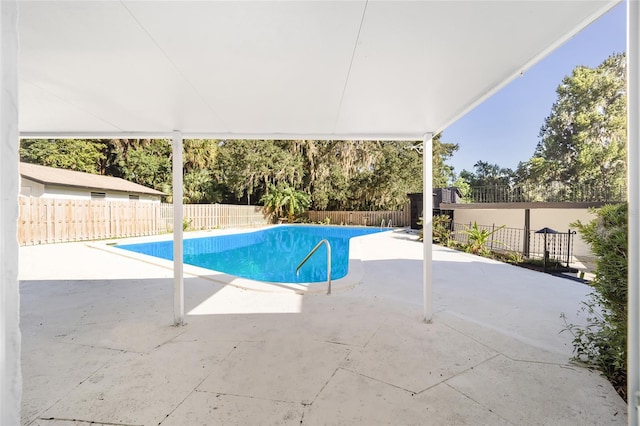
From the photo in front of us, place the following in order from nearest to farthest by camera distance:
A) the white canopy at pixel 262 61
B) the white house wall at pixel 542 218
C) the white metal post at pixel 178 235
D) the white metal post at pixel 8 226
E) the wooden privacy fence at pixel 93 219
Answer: the white metal post at pixel 8 226 → the white canopy at pixel 262 61 → the white metal post at pixel 178 235 → the white house wall at pixel 542 218 → the wooden privacy fence at pixel 93 219

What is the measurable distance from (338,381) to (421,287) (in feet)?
9.71

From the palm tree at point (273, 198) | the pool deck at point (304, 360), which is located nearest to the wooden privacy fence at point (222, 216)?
the palm tree at point (273, 198)

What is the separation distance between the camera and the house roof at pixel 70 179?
35.9 ft

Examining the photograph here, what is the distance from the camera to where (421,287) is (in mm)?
4625

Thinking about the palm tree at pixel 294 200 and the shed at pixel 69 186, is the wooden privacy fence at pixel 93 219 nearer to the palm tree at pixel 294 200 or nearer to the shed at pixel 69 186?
the shed at pixel 69 186

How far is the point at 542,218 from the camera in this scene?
32.8ft

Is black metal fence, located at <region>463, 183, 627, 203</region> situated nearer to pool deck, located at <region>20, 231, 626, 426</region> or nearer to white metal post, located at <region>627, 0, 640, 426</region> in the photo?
pool deck, located at <region>20, 231, 626, 426</region>

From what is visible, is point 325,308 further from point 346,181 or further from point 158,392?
point 346,181

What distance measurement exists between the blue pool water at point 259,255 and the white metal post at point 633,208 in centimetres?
537

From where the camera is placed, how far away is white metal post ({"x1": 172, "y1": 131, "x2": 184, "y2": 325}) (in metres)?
3.10

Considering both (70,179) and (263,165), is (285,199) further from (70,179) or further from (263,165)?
(70,179)

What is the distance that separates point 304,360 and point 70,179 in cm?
1441

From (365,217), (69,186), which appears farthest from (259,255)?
(365,217)

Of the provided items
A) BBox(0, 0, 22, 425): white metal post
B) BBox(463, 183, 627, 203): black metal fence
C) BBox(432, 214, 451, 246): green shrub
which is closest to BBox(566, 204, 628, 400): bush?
BBox(0, 0, 22, 425): white metal post
